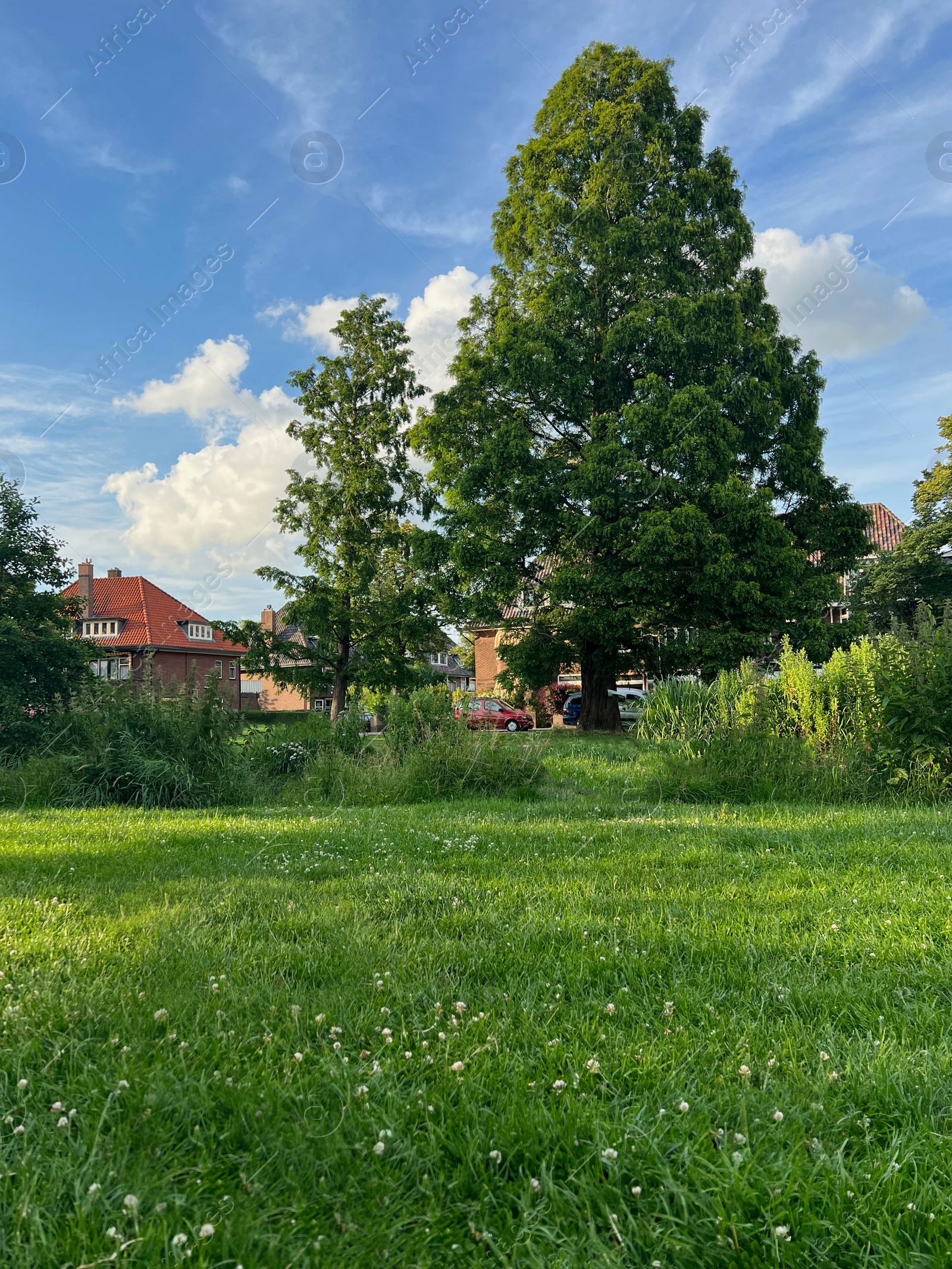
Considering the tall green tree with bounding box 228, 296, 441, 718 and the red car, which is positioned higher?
the tall green tree with bounding box 228, 296, 441, 718

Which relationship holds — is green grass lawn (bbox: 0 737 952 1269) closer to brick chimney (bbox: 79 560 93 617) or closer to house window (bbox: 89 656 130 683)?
house window (bbox: 89 656 130 683)

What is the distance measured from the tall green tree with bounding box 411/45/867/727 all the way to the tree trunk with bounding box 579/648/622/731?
8 centimetres

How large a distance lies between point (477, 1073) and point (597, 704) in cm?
2055

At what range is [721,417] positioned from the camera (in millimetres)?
19062

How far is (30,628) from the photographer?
1532cm

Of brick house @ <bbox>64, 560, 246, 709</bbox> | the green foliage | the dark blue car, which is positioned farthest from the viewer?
brick house @ <bbox>64, 560, 246, 709</bbox>

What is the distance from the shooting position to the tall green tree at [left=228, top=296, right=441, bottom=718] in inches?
951

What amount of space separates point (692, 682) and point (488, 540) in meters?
10.1

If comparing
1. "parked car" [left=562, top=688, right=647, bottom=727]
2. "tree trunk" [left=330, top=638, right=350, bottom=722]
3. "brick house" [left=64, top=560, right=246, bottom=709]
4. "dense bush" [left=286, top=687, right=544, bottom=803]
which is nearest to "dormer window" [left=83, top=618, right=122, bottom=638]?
"brick house" [left=64, top=560, right=246, bottom=709]

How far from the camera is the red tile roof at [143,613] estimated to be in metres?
44.5

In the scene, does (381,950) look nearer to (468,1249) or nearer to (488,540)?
(468,1249)

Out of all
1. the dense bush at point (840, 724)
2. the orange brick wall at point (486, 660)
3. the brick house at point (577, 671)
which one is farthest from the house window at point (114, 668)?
the orange brick wall at point (486, 660)

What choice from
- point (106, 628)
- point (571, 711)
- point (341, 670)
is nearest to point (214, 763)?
point (341, 670)

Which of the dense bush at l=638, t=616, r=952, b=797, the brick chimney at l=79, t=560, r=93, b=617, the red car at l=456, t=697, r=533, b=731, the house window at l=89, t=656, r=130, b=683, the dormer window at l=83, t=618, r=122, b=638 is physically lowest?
the red car at l=456, t=697, r=533, b=731
